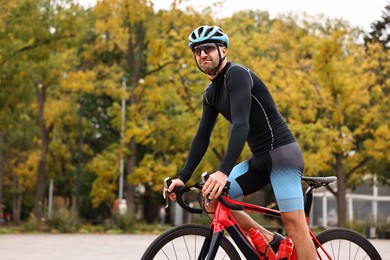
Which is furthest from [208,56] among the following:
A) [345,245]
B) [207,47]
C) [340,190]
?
[340,190]

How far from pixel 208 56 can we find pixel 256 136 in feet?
1.83

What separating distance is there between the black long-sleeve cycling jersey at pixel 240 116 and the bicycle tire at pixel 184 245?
14.3 inches

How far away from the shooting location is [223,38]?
443 cm

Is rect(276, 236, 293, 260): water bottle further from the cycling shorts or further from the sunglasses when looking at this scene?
the sunglasses

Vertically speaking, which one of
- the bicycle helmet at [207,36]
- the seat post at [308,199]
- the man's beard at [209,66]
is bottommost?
the seat post at [308,199]

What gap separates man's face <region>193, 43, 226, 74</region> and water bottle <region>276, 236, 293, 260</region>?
3.76 feet

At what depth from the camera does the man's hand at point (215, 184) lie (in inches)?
165

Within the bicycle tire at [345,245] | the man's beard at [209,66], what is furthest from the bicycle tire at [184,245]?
the man's beard at [209,66]

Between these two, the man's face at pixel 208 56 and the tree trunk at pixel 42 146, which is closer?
the man's face at pixel 208 56

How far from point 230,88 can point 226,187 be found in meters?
0.57

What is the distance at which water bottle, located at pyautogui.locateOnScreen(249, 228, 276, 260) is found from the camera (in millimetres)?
4535

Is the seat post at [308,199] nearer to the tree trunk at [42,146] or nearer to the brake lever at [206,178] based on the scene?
the brake lever at [206,178]

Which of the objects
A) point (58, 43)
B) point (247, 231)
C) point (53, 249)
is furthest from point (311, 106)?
point (247, 231)

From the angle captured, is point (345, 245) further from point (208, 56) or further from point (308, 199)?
point (208, 56)
